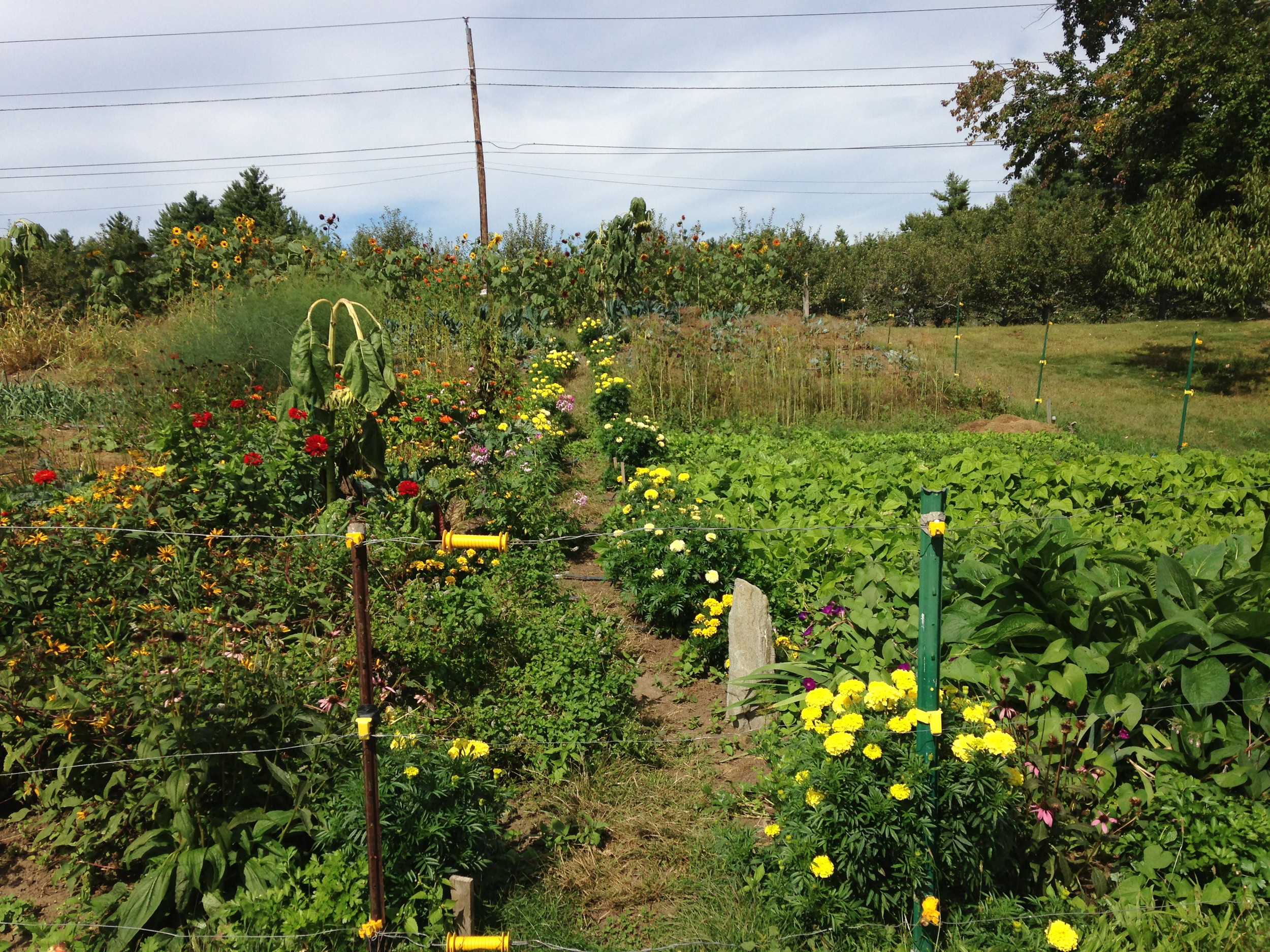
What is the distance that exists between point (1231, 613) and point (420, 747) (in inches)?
101

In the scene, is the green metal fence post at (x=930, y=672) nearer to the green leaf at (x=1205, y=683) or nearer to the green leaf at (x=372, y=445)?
the green leaf at (x=1205, y=683)

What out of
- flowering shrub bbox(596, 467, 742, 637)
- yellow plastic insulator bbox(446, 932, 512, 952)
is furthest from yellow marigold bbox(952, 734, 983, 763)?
flowering shrub bbox(596, 467, 742, 637)

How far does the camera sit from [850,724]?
1.99 metres

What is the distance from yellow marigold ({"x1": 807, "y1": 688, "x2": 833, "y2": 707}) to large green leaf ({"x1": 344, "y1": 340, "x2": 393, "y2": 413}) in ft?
8.09

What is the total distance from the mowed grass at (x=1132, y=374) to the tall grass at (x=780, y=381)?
4.79 ft

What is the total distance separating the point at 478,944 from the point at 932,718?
1.35 metres

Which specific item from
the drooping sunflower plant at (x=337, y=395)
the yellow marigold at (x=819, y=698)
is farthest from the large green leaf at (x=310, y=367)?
the yellow marigold at (x=819, y=698)

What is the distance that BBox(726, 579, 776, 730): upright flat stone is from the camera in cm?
324

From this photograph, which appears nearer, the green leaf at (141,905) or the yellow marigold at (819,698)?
the green leaf at (141,905)

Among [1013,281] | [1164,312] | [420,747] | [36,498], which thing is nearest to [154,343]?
[36,498]

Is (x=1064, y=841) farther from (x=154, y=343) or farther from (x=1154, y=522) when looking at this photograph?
(x=154, y=343)

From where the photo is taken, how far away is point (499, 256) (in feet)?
49.7

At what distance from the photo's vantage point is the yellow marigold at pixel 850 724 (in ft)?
6.52

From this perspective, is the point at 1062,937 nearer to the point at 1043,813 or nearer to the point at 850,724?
the point at 1043,813
